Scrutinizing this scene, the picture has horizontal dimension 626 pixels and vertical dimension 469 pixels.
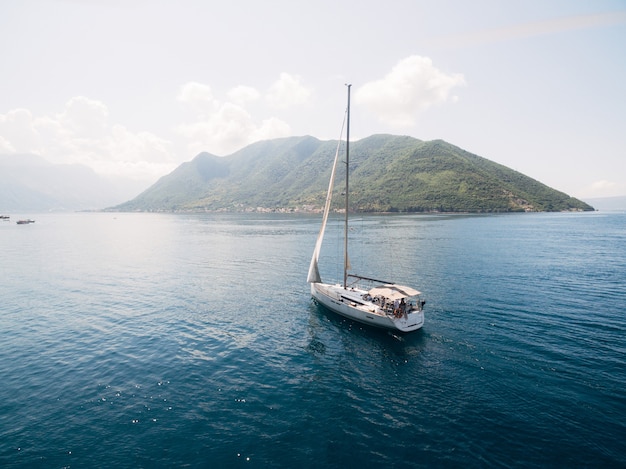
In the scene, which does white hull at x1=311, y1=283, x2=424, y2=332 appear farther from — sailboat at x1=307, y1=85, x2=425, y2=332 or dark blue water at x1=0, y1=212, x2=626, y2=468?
dark blue water at x1=0, y1=212, x2=626, y2=468

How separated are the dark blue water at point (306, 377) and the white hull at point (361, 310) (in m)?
1.44

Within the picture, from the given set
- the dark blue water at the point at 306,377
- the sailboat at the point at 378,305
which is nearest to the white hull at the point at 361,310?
the sailboat at the point at 378,305

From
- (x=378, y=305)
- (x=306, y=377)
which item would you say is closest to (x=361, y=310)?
(x=378, y=305)

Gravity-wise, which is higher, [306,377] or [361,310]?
[361,310]

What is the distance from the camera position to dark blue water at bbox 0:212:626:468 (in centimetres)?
1977

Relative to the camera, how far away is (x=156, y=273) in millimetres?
71125

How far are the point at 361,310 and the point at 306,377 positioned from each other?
1295cm

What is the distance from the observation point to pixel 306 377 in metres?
28.2

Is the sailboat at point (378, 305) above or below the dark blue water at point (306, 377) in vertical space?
above

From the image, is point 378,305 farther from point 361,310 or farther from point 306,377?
point 306,377

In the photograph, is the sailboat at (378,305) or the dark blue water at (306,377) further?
the sailboat at (378,305)

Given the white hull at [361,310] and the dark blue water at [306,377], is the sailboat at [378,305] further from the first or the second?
the dark blue water at [306,377]

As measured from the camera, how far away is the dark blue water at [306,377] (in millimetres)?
19766

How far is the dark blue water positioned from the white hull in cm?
144
